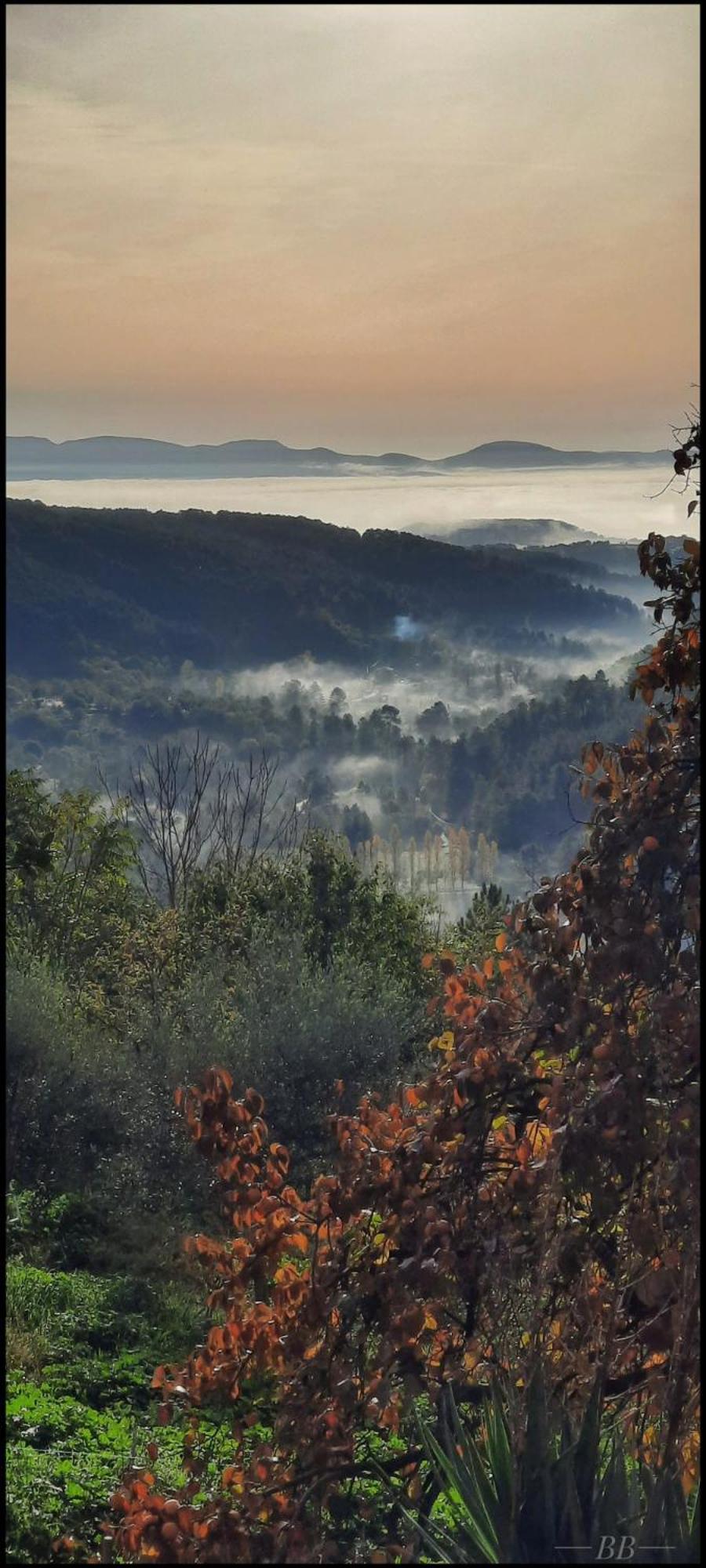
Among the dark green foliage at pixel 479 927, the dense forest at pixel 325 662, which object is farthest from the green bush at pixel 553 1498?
the dense forest at pixel 325 662

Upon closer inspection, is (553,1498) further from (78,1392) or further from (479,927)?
(479,927)

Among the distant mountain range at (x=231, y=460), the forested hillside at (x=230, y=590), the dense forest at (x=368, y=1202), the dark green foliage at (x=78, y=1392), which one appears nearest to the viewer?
the dense forest at (x=368, y=1202)

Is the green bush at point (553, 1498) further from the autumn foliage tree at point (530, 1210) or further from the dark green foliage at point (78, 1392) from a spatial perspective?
the dark green foliage at point (78, 1392)

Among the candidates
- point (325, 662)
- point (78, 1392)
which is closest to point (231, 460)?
point (78, 1392)

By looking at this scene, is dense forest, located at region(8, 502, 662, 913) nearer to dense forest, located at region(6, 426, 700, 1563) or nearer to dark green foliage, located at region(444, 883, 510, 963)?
dark green foliage, located at region(444, 883, 510, 963)

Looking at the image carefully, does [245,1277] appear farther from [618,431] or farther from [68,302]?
[618,431]

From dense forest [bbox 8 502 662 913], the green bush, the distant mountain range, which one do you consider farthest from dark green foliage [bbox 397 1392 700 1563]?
dense forest [bbox 8 502 662 913]

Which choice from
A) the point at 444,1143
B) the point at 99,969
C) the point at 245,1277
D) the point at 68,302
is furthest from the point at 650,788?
the point at 99,969
